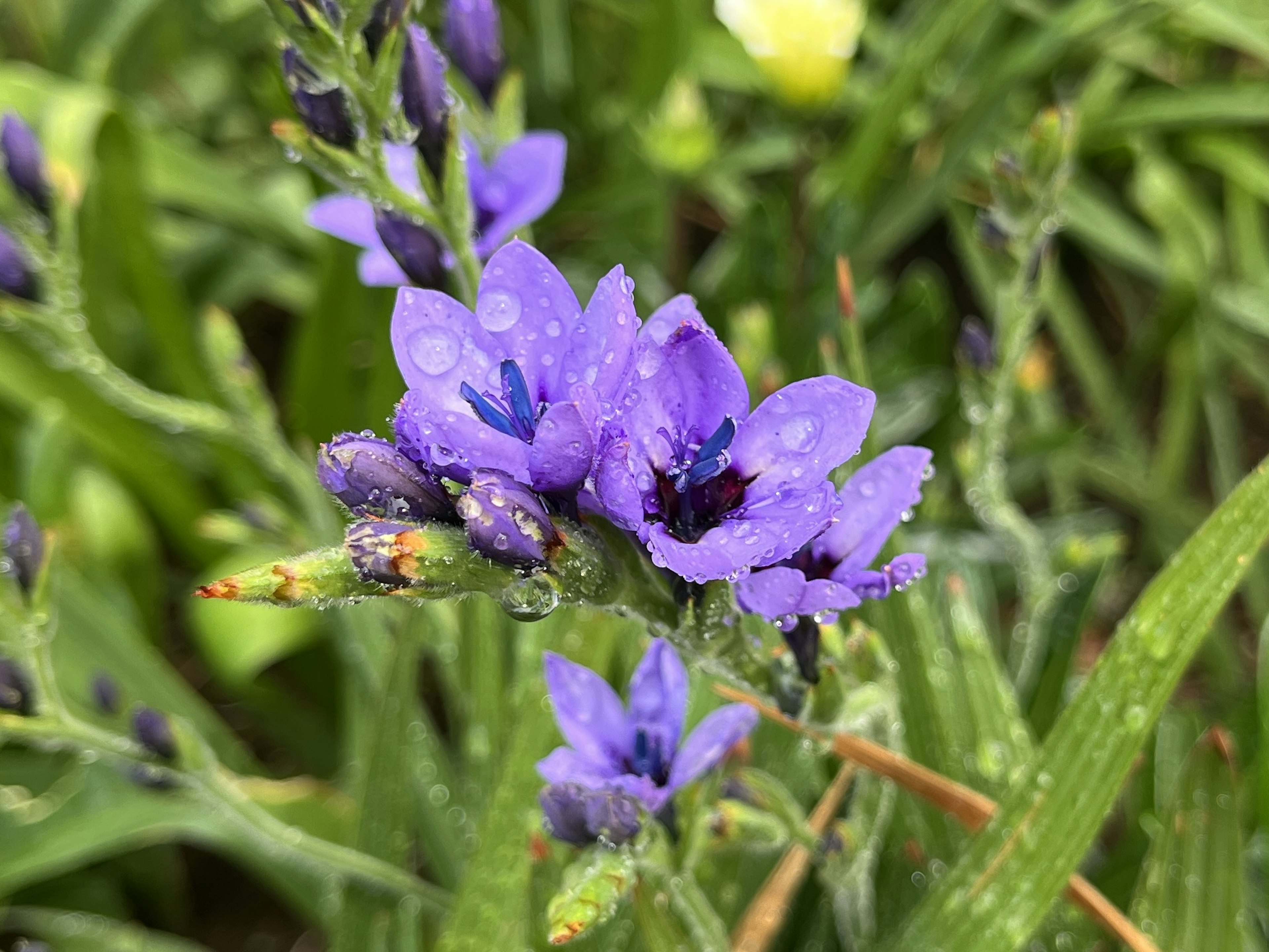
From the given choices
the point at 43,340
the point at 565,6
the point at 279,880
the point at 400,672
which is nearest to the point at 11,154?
the point at 43,340

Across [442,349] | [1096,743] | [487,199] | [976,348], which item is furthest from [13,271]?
[1096,743]

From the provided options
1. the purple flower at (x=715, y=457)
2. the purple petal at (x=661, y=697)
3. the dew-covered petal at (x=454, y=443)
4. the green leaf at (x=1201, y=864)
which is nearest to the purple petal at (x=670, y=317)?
the purple flower at (x=715, y=457)

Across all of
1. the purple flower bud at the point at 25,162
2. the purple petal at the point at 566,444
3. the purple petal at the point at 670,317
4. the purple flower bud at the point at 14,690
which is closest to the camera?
the purple petal at the point at 566,444

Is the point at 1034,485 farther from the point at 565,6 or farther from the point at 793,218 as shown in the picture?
the point at 565,6

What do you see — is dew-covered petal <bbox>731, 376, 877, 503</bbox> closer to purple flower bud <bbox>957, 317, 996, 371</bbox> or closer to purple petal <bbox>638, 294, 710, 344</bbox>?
purple petal <bbox>638, 294, 710, 344</bbox>

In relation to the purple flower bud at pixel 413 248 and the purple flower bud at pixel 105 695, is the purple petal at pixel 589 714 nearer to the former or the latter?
the purple flower bud at pixel 413 248

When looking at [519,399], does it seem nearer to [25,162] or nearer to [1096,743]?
[1096,743]
